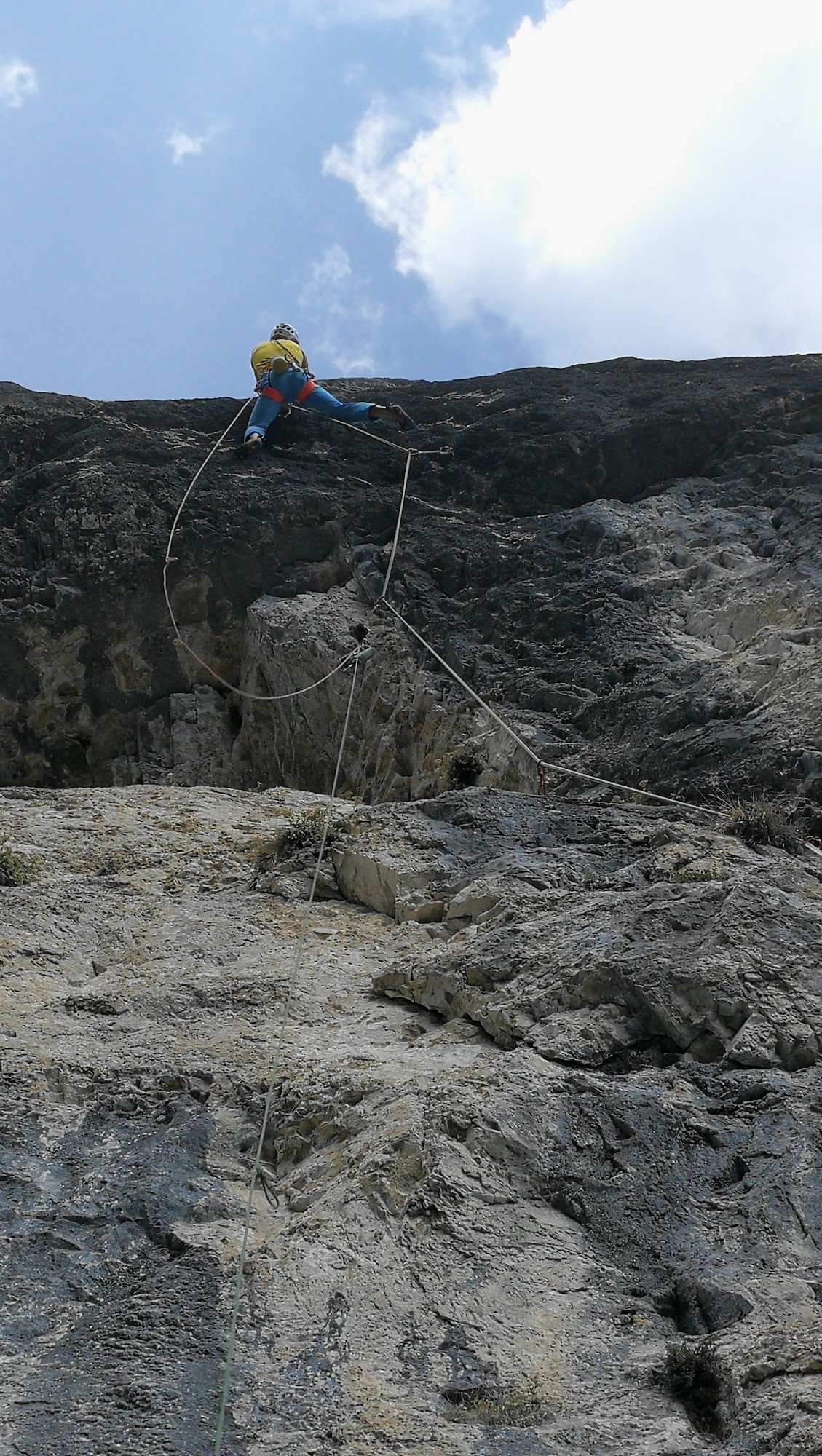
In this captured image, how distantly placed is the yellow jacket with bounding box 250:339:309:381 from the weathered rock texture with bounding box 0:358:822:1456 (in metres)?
0.61

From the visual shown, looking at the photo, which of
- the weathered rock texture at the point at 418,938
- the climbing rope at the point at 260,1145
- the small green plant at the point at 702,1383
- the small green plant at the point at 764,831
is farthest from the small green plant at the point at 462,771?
the small green plant at the point at 702,1383

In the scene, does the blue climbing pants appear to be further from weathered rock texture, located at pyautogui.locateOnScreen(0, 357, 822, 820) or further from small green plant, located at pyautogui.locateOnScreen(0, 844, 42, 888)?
small green plant, located at pyautogui.locateOnScreen(0, 844, 42, 888)

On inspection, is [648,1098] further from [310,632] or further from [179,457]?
[179,457]

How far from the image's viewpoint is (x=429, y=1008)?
6207mm

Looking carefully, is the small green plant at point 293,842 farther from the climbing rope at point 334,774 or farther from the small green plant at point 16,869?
the small green plant at point 16,869

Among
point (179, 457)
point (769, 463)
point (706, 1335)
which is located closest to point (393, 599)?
point (179, 457)

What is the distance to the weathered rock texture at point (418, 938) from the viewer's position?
13.4 ft

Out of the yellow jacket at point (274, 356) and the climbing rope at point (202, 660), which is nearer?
the climbing rope at point (202, 660)

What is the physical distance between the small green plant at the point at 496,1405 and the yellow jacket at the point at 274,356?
10754 mm

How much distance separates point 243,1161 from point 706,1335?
6.63ft

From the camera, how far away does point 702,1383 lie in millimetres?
3912

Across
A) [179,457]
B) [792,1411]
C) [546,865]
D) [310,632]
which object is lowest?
[792,1411]

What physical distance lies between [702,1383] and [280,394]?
10899 mm

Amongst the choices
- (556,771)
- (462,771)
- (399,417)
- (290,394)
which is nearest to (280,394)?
(290,394)
